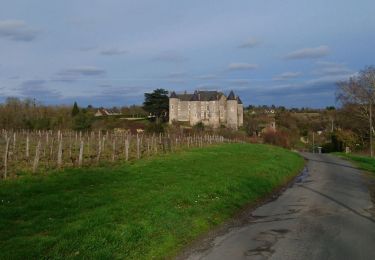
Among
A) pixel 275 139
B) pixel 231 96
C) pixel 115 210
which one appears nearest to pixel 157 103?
pixel 231 96

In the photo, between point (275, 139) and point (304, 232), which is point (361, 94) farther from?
point (304, 232)

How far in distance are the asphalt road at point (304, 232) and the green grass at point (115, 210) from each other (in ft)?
3.17

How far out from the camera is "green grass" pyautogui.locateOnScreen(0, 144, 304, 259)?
9242 millimetres

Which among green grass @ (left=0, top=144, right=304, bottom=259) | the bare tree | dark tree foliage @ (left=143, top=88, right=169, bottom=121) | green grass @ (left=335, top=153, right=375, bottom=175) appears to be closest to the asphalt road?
green grass @ (left=0, top=144, right=304, bottom=259)

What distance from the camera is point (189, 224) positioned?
1212 centimetres

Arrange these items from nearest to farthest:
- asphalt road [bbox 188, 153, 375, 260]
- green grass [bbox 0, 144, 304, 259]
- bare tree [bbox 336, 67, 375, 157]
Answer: green grass [bbox 0, 144, 304, 259] → asphalt road [bbox 188, 153, 375, 260] → bare tree [bbox 336, 67, 375, 157]

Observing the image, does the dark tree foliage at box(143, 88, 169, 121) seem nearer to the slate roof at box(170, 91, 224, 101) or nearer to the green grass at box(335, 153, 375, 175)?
the slate roof at box(170, 91, 224, 101)

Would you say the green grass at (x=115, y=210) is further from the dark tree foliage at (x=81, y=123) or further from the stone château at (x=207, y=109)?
the stone château at (x=207, y=109)

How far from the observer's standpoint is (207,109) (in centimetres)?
13862

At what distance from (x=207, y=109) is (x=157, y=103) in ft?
48.5

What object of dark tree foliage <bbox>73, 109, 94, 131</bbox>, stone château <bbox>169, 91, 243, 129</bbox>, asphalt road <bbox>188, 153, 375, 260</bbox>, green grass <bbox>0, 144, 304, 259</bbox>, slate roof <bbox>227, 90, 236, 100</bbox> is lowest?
asphalt road <bbox>188, 153, 375, 260</bbox>

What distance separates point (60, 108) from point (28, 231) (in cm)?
11080

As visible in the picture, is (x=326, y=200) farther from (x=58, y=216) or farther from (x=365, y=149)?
(x=365, y=149)

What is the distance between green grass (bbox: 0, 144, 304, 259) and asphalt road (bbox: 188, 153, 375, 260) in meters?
0.97
